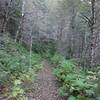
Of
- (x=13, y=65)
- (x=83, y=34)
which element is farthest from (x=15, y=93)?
(x=83, y=34)

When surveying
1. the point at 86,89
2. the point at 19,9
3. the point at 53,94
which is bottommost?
the point at 53,94

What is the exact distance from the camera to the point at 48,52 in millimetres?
29828

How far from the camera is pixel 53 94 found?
8344 mm

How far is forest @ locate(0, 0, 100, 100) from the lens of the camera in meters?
7.70

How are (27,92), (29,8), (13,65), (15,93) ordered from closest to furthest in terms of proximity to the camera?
(15,93) → (27,92) → (13,65) → (29,8)

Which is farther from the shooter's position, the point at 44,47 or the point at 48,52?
the point at 44,47

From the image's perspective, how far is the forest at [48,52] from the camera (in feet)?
25.3

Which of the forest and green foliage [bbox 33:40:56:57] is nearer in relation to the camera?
the forest

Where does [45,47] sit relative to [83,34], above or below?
below

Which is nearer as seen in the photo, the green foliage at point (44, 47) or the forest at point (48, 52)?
the forest at point (48, 52)

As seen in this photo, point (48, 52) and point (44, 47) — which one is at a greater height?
point (44, 47)

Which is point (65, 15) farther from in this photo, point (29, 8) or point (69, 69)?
point (69, 69)

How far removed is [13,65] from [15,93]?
351cm

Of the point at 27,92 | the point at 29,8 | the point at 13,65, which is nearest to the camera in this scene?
the point at 27,92
